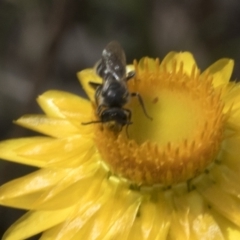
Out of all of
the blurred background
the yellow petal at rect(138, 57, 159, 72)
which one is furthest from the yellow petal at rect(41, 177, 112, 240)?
the blurred background

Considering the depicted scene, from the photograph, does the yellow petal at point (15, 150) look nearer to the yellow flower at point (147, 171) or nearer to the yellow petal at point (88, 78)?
the yellow flower at point (147, 171)

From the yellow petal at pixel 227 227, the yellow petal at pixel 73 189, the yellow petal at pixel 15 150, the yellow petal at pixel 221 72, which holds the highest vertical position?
the yellow petal at pixel 15 150

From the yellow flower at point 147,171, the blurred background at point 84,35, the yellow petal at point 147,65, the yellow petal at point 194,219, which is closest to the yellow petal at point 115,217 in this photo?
the yellow flower at point 147,171

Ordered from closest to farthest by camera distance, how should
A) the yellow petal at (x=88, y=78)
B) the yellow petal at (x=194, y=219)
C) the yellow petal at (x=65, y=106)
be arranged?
1. the yellow petal at (x=194, y=219)
2. the yellow petal at (x=65, y=106)
3. the yellow petal at (x=88, y=78)

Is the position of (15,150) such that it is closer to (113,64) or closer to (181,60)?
(113,64)

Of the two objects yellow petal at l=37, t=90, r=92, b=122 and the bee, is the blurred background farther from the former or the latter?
the bee

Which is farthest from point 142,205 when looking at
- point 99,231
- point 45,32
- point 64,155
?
point 45,32
